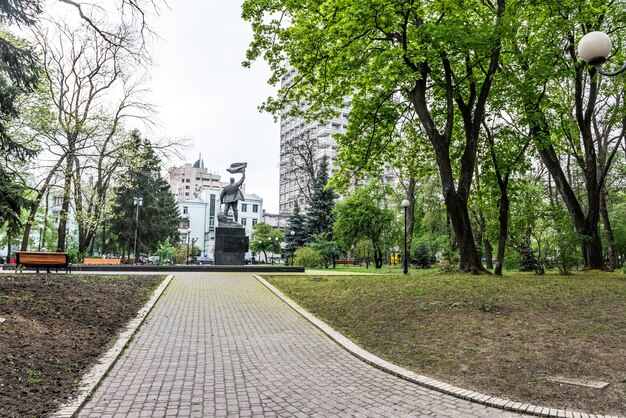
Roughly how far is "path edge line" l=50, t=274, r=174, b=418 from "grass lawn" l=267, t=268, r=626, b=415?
3.76 metres

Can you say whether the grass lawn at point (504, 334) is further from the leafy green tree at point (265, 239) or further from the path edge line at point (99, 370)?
the leafy green tree at point (265, 239)

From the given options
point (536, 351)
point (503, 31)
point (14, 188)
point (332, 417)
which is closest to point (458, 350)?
point (536, 351)

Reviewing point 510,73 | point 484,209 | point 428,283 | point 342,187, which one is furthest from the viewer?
point 484,209

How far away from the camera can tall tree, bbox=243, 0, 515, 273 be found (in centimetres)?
1370

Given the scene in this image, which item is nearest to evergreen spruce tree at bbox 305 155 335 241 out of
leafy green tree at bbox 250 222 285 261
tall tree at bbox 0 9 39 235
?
leafy green tree at bbox 250 222 285 261

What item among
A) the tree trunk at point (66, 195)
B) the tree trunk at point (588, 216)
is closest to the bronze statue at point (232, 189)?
the tree trunk at point (66, 195)

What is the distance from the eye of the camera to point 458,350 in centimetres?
665

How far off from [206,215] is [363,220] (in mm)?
61079

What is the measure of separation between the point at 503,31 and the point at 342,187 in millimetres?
7715

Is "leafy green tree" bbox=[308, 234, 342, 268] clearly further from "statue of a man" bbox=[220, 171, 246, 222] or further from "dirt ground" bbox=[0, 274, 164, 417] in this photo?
"dirt ground" bbox=[0, 274, 164, 417]

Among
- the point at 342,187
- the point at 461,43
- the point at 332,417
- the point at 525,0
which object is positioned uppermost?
the point at 525,0

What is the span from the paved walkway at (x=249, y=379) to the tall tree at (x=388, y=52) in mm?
8929

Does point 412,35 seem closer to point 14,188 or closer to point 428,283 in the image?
point 428,283

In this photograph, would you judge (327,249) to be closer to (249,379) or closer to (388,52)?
(388,52)
